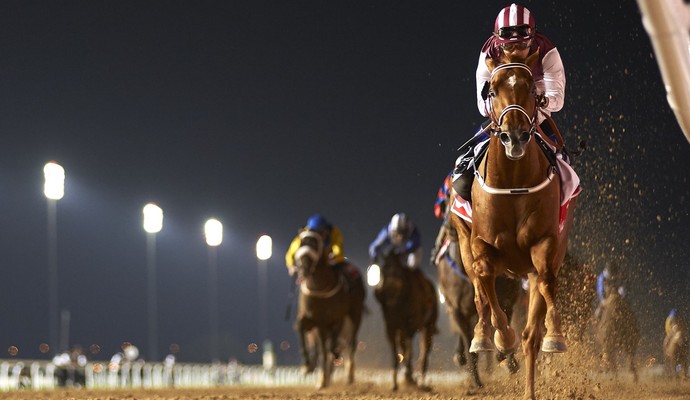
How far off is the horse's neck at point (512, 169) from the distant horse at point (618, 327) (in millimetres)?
11226

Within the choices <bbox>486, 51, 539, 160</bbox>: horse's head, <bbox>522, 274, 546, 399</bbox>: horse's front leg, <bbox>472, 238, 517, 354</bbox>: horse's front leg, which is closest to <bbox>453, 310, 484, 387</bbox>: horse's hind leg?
<bbox>472, 238, 517, 354</bbox>: horse's front leg

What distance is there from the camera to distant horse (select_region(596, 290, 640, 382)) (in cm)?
2012

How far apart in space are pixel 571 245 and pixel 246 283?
229 feet

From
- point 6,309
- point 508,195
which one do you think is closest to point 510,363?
point 508,195

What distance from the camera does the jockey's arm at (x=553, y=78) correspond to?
32.1ft

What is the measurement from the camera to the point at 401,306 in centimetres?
1877

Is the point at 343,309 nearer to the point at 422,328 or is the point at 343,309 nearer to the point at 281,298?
the point at 422,328

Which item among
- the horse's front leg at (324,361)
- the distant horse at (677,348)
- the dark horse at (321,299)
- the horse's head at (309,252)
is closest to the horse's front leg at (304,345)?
the dark horse at (321,299)

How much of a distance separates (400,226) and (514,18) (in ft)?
34.2

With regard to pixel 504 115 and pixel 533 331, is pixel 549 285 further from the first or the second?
pixel 504 115

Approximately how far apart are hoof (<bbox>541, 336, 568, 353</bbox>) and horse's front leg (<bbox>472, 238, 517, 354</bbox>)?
531mm

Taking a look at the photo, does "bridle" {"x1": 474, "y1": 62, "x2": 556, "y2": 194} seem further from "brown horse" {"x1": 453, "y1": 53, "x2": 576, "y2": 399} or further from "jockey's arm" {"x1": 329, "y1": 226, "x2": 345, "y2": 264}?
"jockey's arm" {"x1": 329, "y1": 226, "x2": 345, "y2": 264}

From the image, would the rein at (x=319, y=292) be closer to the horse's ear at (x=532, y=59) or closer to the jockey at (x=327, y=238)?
the jockey at (x=327, y=238)

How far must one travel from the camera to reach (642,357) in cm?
2205
